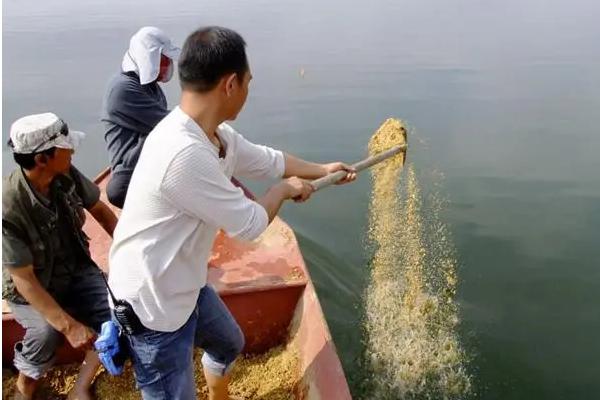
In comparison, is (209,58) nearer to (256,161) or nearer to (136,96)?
(256,161)

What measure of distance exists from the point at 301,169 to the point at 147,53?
136cm

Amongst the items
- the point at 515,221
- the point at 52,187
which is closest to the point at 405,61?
the point at 515,221

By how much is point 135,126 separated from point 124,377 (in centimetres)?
165

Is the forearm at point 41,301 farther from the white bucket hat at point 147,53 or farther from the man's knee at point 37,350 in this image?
the white bucket hat at point 147,53

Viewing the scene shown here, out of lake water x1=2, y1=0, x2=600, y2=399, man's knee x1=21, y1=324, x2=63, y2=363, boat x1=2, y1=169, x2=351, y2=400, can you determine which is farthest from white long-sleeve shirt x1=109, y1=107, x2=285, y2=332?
lake water x1=2, y1=0, x2=600, y2=399

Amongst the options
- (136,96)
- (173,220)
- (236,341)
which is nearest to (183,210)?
(173,220)

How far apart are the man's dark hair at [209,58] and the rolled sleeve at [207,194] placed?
0.76 ft

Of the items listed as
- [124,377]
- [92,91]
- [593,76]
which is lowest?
[92,91]

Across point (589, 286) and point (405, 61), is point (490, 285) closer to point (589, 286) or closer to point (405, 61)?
point (589, 286)

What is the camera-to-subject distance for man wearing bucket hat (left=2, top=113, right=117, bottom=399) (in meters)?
2.56

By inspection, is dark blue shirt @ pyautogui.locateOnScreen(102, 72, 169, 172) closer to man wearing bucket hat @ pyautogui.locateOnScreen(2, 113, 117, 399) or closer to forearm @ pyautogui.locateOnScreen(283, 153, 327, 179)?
man wearing bucket hat @ pyautogui.locateOnScreen(2, 113, 117, 399)

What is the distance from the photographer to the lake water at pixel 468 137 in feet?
16.4

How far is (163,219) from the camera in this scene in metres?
1.89

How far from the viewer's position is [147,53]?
3445mm
